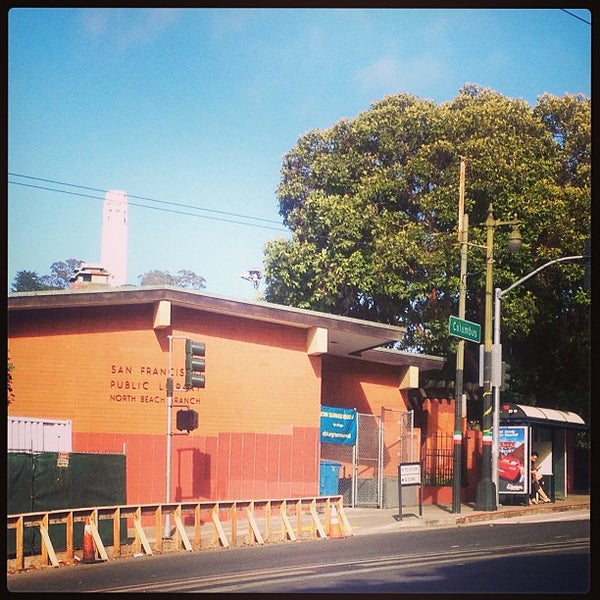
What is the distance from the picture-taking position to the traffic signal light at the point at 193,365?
2036 centimetres

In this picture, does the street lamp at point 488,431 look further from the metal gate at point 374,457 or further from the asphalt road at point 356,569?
the asphalt road at point 356,569

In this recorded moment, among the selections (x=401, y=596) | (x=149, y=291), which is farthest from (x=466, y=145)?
(x=401, y=596)

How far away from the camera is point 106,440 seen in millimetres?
24031

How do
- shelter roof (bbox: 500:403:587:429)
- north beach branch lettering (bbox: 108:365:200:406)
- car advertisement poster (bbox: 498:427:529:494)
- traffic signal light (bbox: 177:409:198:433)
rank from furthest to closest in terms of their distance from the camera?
1. shelter roof (bbox: 500:403:587:429)
2. car advertisement poster (bbox: 498:427:529:494)
3. north beach branch lettering (bbox: 108:365:200:406)
4. traffic signal light (bbox: 177:409:198:433)

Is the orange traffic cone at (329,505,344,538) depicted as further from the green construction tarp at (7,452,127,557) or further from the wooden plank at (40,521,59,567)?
the wooden plank at (40,521,59,567)

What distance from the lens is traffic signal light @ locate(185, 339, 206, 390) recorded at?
2036 cm

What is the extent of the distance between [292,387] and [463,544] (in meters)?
8.75

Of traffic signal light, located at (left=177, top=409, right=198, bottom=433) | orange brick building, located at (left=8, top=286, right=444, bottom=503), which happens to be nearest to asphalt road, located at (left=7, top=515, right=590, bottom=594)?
traffic signal light, located at (left=177, top=409, right=198, bottom=433)

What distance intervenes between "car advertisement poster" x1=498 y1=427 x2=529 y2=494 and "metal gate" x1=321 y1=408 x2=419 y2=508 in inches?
104

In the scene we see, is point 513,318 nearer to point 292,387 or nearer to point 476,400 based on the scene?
point 476,400

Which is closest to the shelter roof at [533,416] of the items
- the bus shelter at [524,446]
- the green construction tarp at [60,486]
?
the bus shelter at [524,446]

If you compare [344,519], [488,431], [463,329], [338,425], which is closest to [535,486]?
[488,431]

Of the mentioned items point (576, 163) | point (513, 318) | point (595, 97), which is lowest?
point (513, 318)

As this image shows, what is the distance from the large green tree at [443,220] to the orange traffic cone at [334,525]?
13.0 meters
